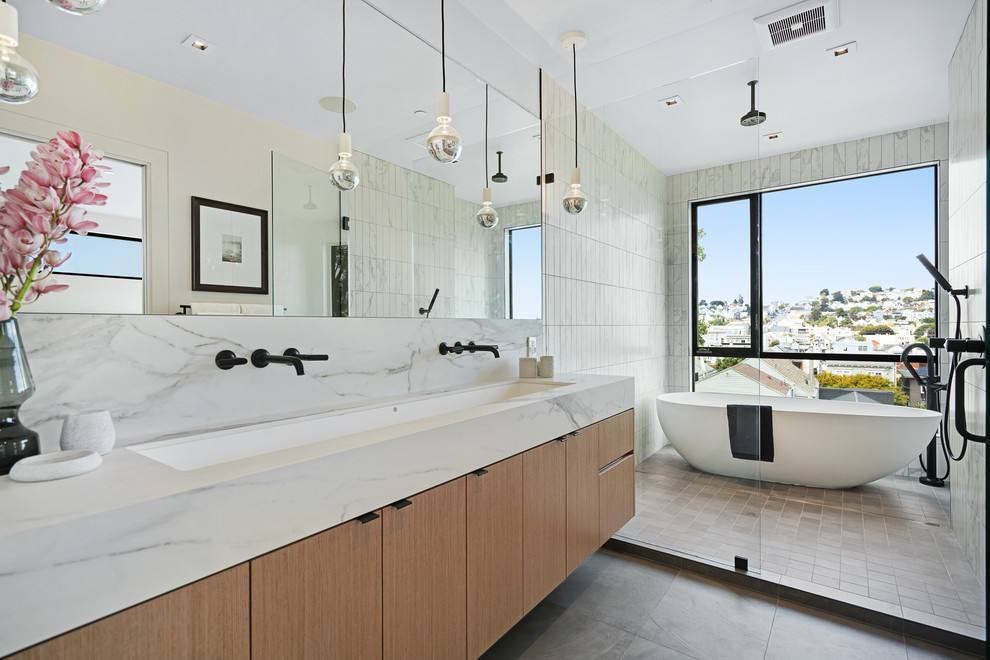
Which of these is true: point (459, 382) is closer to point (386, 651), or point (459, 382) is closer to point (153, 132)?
point (386, 651)

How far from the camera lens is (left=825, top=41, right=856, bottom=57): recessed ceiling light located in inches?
99.7

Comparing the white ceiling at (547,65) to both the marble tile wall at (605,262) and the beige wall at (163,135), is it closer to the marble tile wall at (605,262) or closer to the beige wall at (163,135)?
the beige wall at (163,135)

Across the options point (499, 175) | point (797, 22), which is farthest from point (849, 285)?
point (499, 175)

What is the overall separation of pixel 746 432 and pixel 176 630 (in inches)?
104

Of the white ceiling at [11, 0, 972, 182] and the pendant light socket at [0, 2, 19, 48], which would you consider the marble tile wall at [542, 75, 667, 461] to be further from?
the pendant light socket at [0, 2, 19, 48]

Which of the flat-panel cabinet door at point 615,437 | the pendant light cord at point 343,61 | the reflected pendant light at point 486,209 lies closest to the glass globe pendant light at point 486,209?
the reflected pendant light at point 486,209

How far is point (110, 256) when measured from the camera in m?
1.13

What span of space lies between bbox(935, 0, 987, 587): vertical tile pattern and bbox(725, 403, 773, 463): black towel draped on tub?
2.76ft

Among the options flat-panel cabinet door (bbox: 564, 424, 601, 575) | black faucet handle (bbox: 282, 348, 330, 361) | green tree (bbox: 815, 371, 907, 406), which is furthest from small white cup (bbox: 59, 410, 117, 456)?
green tree (bbox: 815, 371, 907, 406)

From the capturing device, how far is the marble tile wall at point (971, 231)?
2002 mm

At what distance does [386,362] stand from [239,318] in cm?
58

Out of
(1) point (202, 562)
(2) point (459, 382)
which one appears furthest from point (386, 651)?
(2) point (459, 382)

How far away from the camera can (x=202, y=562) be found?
80 cm

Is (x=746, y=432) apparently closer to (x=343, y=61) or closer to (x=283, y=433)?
(x=283, y=433)
